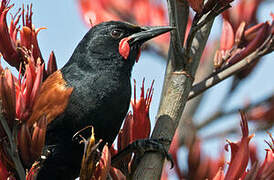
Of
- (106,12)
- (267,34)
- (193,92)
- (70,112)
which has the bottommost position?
(70,112)

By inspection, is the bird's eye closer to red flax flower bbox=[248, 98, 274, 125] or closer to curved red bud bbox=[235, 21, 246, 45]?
curved red bud bbox=[235, 21, 246, 45]

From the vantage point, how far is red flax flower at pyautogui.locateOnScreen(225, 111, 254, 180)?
1916 millimetres

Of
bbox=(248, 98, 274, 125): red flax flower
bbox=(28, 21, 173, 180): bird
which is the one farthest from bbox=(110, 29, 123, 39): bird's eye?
bbox=(248, 98, 274, 125): red flax flower

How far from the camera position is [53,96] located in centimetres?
235

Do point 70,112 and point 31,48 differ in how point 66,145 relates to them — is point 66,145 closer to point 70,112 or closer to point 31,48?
point 70,112

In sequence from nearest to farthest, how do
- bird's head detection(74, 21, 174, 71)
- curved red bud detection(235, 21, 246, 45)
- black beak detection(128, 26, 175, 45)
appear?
1. curved red bud detection(235, 21, 246, 45)
2. black beak detection(128, 26, 175, 45)
3. bird's head detection(74, 21, 174, 71)

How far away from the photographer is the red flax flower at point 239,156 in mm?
1916

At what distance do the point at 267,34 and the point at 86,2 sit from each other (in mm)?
2554

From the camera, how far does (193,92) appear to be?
224 cm

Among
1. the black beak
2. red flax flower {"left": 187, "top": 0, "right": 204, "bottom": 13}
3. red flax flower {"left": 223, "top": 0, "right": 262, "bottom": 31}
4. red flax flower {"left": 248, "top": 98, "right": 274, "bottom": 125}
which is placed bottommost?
red flax flower {"left": 248, "top": 98, "right": 274, "bottom": 125}

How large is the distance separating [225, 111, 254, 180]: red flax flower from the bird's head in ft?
2.88

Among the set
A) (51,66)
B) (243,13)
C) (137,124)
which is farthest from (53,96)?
(243,13)

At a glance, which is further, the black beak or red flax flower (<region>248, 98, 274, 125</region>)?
red flax flower (<region>248, 98, 274, 125</region>)

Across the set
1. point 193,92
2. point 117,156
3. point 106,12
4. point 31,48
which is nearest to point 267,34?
point 193,92
